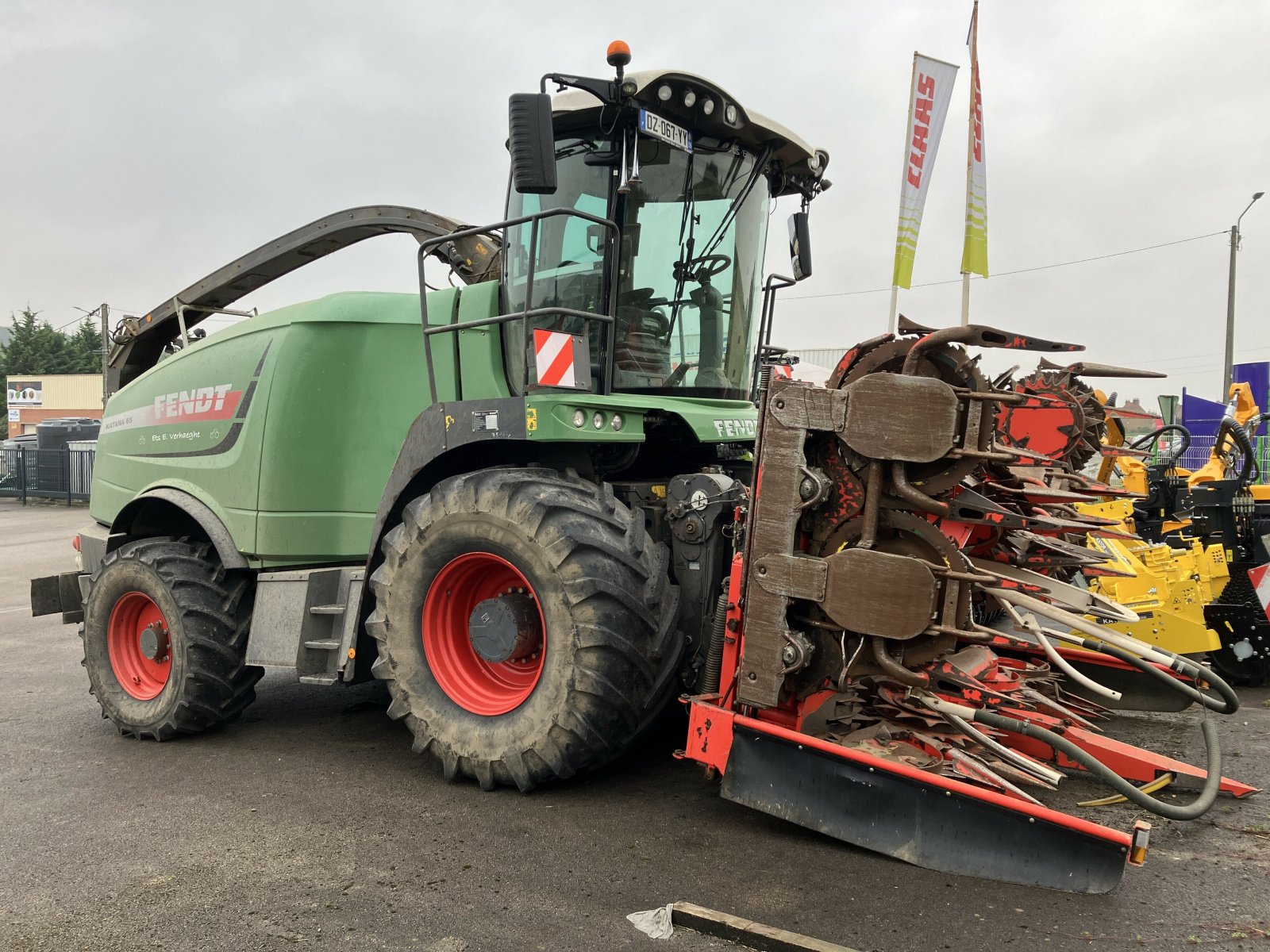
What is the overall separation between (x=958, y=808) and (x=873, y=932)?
1.57 feet

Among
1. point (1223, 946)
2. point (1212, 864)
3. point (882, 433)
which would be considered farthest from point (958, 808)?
point (882, 433)

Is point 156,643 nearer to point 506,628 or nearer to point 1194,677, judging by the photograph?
point 506,628

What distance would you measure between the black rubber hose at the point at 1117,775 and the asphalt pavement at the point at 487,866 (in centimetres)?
24

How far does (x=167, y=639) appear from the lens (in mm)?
5203

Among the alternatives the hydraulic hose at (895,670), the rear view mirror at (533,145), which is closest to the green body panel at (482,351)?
the rear view mirror at (533,145)

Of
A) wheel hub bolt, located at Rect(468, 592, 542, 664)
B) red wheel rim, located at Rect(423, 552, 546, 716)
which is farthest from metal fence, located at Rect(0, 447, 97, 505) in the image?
wheel hub bolt, located at Rect(468, 592, 542, 664)

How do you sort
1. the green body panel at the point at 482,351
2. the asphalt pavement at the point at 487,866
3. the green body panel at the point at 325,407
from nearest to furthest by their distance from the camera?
the asphalt pavement at the point at 487,866
the green body panel at the point at 482,351
the green body panel at the point at 325,407

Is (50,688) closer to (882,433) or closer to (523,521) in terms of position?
(523,521)

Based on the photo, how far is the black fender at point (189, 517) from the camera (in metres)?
5.02

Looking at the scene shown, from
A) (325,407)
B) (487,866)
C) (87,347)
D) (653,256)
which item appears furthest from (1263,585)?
(87,347)

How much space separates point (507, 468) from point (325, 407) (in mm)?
1427

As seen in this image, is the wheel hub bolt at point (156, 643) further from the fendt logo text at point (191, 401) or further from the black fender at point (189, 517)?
the fendt logo text at point (191, 401)

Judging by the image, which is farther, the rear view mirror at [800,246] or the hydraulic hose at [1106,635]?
the rear view mirror at [800,246]

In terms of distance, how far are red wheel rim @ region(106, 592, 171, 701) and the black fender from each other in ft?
1.57
